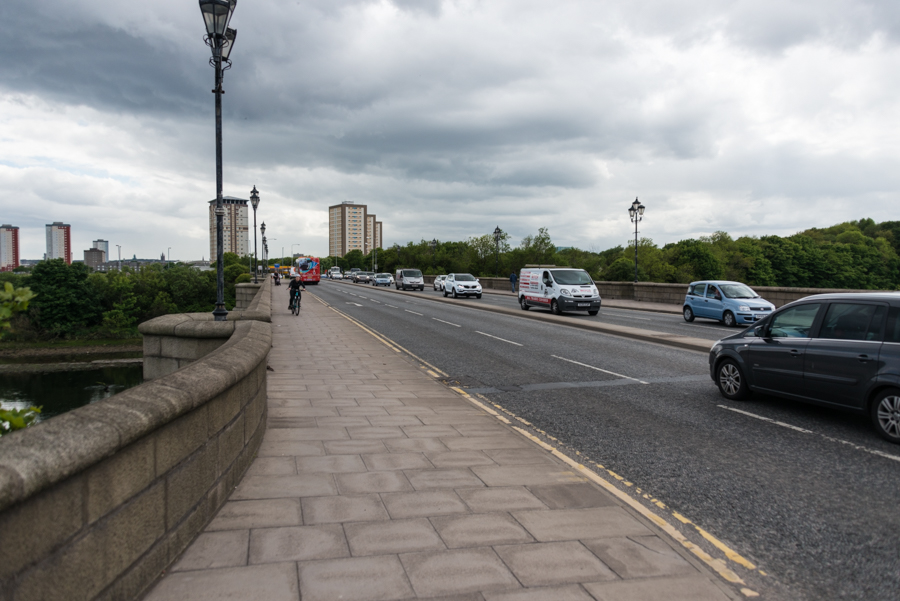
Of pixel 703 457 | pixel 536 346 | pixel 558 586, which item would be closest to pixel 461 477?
pixel 558 586

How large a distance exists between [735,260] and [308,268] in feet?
220

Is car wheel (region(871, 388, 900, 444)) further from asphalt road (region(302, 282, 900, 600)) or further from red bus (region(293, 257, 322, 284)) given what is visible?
red bus (region(293, 257, 322, 284))

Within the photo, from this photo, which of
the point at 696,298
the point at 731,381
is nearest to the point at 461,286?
the point at 696,298

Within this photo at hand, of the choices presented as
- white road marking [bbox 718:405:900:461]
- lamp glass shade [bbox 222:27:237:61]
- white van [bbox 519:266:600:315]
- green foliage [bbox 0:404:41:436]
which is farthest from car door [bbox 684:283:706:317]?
green foliage [bbox 0:404:41:436]

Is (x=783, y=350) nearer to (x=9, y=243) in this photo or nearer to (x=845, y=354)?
(x=845, y=354)

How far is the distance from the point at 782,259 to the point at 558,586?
106815 millimetres

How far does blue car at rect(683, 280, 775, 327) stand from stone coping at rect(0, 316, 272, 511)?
21.0 m

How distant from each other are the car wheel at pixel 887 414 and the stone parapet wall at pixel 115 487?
6.78 meters

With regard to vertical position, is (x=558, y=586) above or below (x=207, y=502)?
below

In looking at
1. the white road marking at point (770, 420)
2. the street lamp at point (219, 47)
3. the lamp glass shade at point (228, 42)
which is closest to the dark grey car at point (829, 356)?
the white road marking at point (770, 420)

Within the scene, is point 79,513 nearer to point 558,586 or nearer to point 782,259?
point 558,586

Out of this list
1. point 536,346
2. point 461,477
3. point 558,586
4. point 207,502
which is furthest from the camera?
point 536,346

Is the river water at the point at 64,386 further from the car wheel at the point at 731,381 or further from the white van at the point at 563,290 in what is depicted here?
the car wheel at the point at 731,381

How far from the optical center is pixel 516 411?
8.00 meters
